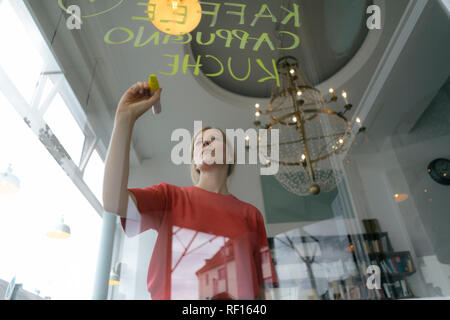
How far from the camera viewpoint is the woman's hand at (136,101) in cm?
81

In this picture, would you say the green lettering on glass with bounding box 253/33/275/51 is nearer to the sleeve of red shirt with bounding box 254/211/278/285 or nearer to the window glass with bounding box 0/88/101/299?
the sleeve of red shirt with bounding box 254/211/278/285

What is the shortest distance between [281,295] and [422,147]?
3.23ft

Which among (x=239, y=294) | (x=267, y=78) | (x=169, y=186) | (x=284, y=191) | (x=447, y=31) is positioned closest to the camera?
(x=239, y=294)

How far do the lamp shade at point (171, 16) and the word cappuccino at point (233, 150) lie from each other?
366 mm

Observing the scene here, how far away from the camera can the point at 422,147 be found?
1.30 meters

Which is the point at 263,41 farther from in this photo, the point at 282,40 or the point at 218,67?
the point at 218,67

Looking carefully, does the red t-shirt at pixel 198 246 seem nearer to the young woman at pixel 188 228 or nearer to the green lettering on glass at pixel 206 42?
the young woman at pixel 188 228

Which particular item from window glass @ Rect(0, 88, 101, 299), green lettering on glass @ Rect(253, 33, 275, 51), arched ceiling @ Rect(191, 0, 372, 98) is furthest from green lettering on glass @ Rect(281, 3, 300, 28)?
window glass @ Rect(0, 88, 101, 299)

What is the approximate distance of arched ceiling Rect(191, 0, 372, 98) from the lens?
43.2 inches

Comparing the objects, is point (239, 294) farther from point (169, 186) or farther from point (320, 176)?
point (320, 176)

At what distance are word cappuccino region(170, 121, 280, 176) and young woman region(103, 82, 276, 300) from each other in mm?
49

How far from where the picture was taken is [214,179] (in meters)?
0.92

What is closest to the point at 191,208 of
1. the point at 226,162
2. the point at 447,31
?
the point at 226,162

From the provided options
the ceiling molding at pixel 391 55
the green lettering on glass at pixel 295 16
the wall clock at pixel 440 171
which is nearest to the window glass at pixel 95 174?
the green lettering on glass at pixel 295 16
